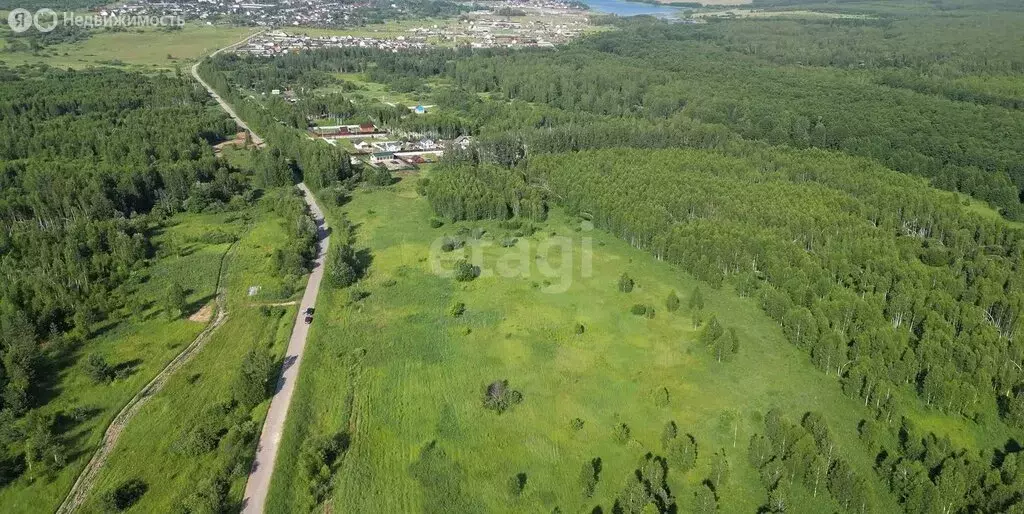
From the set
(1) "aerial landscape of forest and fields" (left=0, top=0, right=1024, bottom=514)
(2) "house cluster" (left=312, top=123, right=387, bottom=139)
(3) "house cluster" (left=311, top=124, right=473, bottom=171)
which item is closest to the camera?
(1) "aerial landscape of forest and fields" (left=0, top=0, right=1024, bottom=514)

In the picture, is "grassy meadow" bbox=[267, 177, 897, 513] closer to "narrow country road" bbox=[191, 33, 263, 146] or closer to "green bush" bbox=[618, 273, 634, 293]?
"green bush" bbox=[618, 273, 634, 293]

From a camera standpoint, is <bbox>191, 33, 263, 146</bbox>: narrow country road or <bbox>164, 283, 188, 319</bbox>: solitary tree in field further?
<bbox>191, 33, 263, 146</bbox>: narrow country road

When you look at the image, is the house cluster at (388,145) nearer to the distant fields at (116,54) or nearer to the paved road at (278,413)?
the paved road at (278,413)

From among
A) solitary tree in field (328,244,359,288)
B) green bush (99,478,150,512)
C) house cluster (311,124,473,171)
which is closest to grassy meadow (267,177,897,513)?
solitary tree in field (328,244,359,288)

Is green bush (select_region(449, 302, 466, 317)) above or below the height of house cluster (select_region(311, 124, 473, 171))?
below

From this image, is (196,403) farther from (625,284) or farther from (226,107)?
(226,107)

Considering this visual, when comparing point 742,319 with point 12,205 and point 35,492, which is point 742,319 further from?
point 12,205

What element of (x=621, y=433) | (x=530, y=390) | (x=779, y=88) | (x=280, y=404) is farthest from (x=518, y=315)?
(x=779, y=88)
